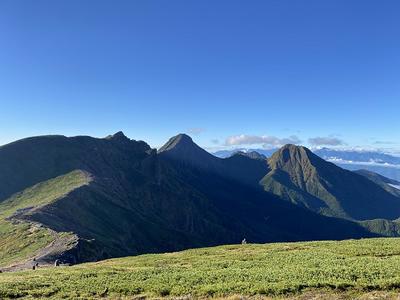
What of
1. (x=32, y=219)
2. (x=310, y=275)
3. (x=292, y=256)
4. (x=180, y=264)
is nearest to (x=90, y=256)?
(x=32, y=219)

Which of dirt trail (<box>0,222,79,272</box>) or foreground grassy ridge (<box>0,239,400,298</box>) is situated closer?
foreground grassy ridge (<box>0,239,400,298</box>)

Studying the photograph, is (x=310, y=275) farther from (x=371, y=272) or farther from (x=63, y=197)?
(x=63, y=197)

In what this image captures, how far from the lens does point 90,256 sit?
105000mm

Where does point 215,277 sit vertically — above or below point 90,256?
above

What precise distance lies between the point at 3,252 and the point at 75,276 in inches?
3094

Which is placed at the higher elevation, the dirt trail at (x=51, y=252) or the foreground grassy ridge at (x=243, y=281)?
the foreground grassy ridge at (x=243, y=281)

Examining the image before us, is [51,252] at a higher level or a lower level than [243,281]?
lower

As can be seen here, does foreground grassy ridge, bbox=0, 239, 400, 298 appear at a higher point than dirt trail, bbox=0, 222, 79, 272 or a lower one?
higher

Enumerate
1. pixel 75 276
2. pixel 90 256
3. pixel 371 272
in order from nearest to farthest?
pixel 371 272 → pixel 75 276 → pixel 90 256

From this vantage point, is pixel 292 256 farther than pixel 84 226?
No

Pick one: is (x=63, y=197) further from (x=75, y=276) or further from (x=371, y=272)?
(x=371, y=272)

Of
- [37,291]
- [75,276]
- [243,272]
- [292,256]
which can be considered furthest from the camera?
[292,256]

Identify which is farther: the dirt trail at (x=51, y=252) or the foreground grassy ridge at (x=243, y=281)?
the dirt trail at (x=51, y=252)

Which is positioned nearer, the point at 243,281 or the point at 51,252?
the point at 243,281
